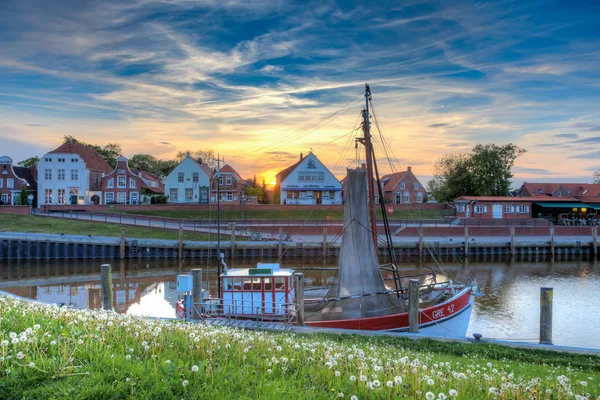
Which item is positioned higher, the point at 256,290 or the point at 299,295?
the point at 299,295

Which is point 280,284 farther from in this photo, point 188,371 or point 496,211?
point 496,211

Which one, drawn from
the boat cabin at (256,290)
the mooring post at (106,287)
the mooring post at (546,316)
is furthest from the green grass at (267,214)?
the mooring post at (546,316)

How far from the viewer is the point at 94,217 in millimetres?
55188

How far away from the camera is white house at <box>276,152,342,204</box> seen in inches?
2886

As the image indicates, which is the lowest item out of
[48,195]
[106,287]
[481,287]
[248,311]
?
[481,287]

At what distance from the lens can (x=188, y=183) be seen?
72812 mm

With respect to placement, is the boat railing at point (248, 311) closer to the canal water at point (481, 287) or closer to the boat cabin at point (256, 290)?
the boat cabin at point (256, 290)

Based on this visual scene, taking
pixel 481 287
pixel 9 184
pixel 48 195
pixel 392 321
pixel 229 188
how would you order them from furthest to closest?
1. pixel 229 188
2. pixel 9 184
3. pixel 48 195
4. pixel 481 287
5. pixel 392 321

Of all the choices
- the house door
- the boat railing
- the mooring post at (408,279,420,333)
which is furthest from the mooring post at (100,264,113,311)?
the house door

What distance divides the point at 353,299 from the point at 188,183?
196 feet

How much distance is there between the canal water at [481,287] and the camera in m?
20.2

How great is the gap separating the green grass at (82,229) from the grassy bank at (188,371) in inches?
1547

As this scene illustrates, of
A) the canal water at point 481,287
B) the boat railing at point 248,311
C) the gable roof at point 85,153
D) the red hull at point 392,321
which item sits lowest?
the canal water at point 481,287

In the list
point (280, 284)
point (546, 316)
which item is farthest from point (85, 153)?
point (546, 316)
